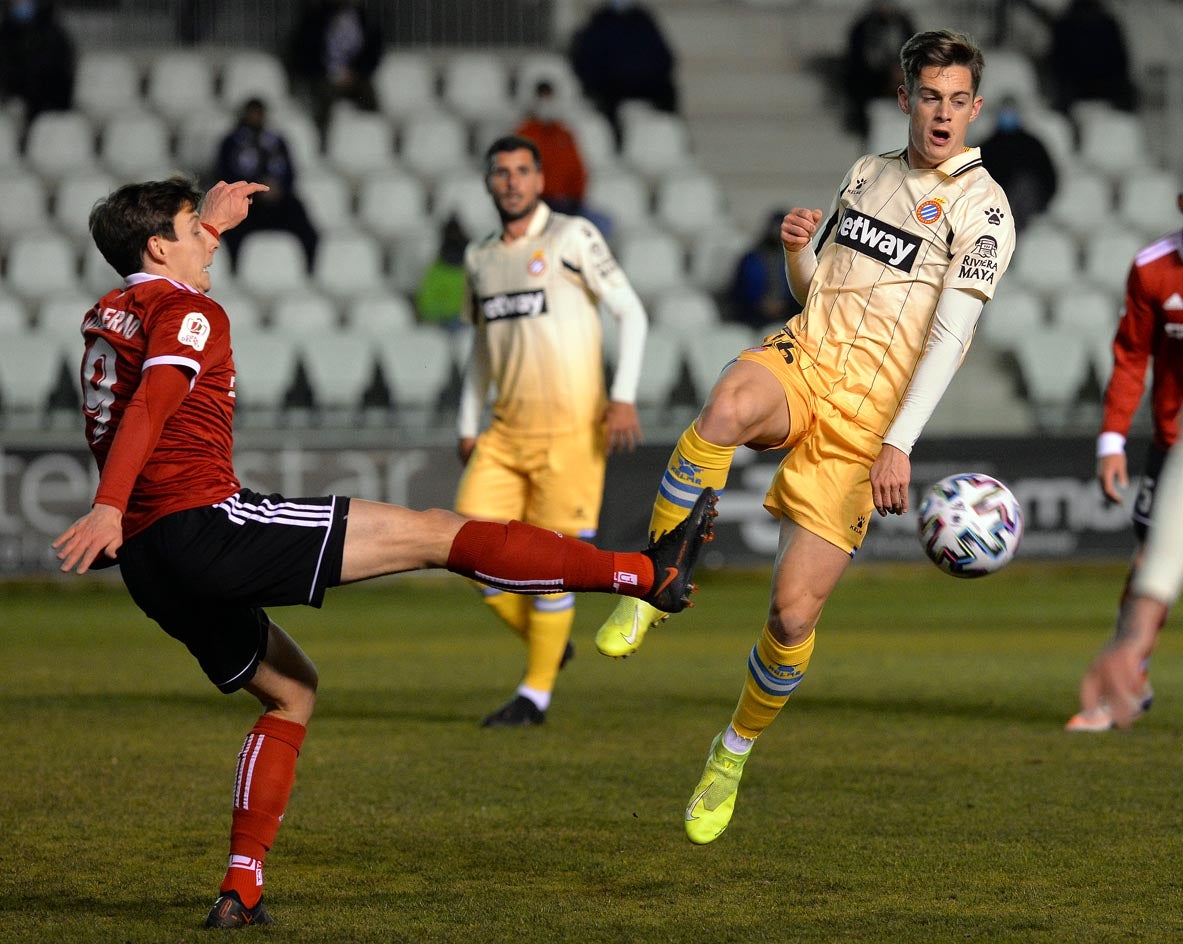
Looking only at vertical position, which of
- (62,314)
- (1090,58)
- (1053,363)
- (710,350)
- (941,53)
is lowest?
(1053,363)

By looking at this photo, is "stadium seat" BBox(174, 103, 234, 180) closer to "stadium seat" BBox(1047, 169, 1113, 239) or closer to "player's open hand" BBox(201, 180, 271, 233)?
"stadium seat" BBox(1047, 169, 1113, 239)

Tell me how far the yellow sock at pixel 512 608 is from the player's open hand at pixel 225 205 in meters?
3.68

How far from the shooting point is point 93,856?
532 centimetres

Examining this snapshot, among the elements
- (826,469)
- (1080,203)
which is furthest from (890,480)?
(1080,203)

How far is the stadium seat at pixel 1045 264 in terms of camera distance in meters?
18.2

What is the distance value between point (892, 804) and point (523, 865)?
1.55m

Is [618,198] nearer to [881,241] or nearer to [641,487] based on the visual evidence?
[641,487]

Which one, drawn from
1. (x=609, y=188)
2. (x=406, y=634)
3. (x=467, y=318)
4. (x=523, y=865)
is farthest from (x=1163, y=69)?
(x=523, y=865)

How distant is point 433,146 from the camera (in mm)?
17859

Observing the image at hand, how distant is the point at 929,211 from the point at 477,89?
44.1 ft

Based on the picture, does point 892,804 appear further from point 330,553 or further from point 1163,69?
point 1163,69

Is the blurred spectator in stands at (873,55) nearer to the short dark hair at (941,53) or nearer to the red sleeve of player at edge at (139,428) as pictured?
the short dark hair at (941,53)

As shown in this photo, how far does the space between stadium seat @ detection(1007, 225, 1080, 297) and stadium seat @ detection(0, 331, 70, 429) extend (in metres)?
9.67

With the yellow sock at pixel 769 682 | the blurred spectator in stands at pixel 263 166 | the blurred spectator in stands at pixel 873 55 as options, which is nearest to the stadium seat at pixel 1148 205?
the blurred spectator in stands at pixel 873 55
